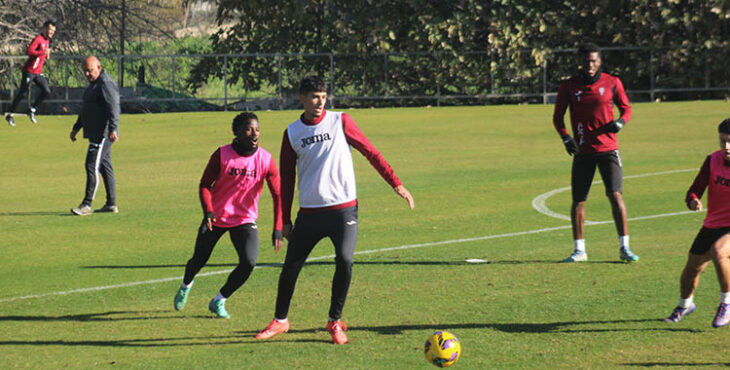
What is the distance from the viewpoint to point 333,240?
320 inches

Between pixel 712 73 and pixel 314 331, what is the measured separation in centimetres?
2728

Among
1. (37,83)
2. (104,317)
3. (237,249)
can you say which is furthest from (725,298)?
(37,83)

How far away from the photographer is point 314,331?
8.59 meters

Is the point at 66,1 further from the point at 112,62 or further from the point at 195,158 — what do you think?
the point at 195,158

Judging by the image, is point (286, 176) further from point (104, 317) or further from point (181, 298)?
point (104, 317)

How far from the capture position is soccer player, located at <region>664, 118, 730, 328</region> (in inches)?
319

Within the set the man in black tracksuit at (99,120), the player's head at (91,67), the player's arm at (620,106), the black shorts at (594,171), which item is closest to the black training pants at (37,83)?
the man in black tracksuit at (99,120)

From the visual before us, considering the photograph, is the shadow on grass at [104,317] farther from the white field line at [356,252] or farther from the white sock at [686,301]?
the white sock at [686,301]

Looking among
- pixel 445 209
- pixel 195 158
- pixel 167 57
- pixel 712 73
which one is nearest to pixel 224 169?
pixel 445 209

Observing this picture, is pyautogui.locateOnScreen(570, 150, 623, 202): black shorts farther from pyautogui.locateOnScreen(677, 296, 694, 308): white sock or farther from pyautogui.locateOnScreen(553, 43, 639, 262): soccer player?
pyautogui.locateOnScreen(677, 296, 694, 308): white sock

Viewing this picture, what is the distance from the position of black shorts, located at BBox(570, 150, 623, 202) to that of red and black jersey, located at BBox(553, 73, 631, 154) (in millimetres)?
77

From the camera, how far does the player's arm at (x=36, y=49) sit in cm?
2641

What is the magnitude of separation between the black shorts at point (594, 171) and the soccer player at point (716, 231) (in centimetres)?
288

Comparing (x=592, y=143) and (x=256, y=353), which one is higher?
(x=592, y=143)
